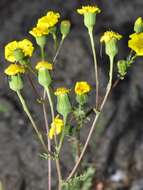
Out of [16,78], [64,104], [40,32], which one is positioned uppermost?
[40,32]

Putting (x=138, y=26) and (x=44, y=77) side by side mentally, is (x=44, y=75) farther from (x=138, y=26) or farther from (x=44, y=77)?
(x=138, y=26)

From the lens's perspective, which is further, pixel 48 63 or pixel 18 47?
pixel 18 47

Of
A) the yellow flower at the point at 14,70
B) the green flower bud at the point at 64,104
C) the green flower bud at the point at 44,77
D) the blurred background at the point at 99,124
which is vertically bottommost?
the blurred background at the point at 99,124

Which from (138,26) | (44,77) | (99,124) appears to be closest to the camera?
(44,77)

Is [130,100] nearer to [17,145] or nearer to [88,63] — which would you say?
[88,63]

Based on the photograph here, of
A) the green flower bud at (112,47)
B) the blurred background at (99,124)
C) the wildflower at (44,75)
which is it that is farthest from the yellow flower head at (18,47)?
the blurred background at (99,124)

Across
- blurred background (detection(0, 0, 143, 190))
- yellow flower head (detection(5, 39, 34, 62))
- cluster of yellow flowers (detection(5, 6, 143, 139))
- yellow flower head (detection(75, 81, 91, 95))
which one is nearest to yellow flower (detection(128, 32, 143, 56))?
cluster of yellow flowers (detection(5, 6, 143, 139))

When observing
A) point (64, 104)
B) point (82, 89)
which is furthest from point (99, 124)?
point (64, 104)

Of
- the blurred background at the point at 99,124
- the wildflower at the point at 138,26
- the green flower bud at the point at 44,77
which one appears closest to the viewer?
the green flower bud at the point at 44,77

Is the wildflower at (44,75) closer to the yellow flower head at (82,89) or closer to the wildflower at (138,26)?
the yellow flower head at (82,89)

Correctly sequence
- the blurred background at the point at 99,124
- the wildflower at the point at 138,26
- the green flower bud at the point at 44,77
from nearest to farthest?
1. the green flower bud at the point at 44,77
2. the wildflower at the point at 138,26
3. the blurred background at the point at 99,124
